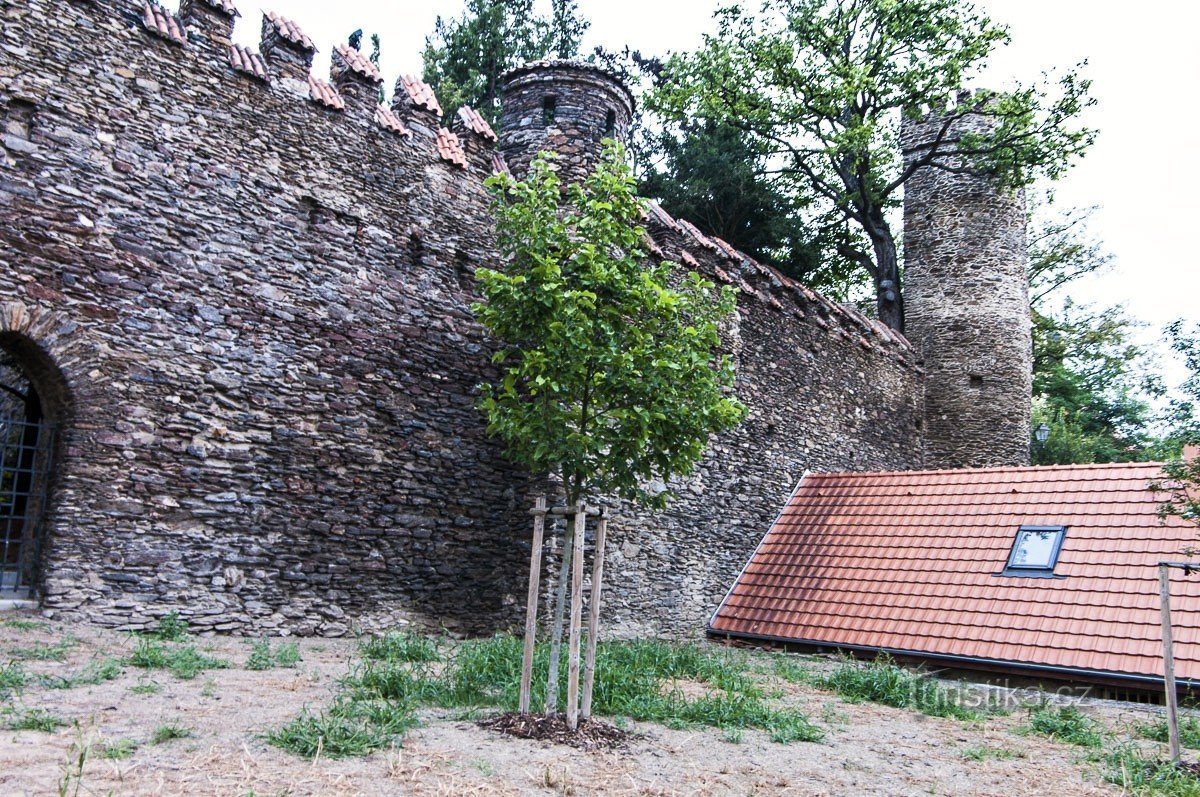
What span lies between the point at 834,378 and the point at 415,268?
25.7 feet

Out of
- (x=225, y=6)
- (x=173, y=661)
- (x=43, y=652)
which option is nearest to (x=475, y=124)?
(x=225, y=6)

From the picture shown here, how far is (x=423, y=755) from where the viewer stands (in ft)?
15.8

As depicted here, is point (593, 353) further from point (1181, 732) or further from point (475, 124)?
point (475, 124)

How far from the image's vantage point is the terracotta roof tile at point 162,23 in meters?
8.12

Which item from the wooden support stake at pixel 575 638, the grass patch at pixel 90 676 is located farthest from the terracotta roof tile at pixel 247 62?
the wooden support stake at pixel 575 638

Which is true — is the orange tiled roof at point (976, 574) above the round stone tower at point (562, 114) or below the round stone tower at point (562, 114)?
below

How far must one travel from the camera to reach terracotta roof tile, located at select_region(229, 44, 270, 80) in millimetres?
8641

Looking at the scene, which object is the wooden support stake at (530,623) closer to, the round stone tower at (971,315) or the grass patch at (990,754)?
the grass patch at (990,754)

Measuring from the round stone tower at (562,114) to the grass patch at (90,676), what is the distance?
22.7 ft

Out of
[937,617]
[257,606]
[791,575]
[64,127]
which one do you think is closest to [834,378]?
[791,575]

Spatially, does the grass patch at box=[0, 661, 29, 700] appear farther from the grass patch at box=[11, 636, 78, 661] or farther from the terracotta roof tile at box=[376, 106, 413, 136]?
the terracotta roof tile at box=[376, 106, 413, 136]

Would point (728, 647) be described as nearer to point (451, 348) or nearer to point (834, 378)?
point (451, 348)

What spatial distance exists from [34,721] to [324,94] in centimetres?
651

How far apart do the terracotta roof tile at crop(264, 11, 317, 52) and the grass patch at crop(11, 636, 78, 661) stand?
232 inches
